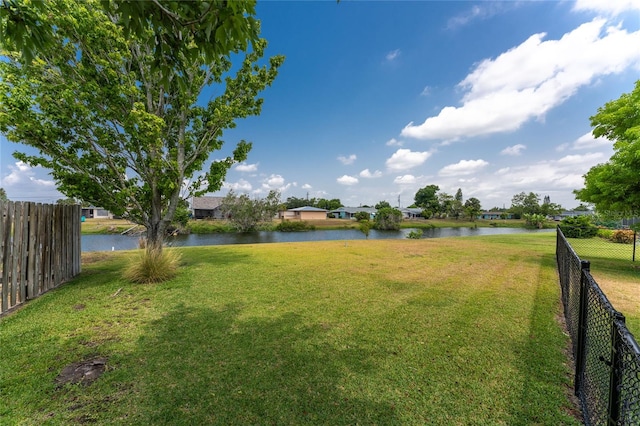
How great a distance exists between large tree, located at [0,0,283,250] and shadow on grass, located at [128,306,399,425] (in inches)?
176

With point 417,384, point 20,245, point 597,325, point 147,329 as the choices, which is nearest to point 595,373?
point 597,325

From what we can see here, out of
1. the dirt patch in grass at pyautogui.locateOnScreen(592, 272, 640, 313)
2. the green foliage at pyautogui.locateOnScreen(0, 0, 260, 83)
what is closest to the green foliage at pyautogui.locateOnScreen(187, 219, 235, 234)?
the green foliage at pyautogui.locateOnScreen(0, 0, 260, 83)

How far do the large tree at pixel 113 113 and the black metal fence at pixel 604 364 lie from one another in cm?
604

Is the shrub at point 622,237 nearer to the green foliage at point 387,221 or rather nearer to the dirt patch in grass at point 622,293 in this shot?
the dirt patch in grass at point 622,293

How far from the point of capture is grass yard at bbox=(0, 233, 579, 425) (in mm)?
2330

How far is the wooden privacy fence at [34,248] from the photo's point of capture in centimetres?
438

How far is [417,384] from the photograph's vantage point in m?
2.70

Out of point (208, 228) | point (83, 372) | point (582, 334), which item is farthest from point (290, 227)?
point (582, 334)

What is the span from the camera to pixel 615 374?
5.60 ft

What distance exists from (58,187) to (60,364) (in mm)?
5631

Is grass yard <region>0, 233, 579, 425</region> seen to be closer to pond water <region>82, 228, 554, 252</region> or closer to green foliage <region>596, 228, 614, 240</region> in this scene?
pond water <region>82, 228, 554, 252</region>

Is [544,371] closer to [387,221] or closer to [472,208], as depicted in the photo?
[387,221]

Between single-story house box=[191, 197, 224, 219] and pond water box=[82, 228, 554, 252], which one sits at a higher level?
single-story house box=[191, 197, 224, 219]

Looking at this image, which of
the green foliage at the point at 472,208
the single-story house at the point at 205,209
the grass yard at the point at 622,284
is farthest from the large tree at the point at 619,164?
the green foliage at the point at 472,208
